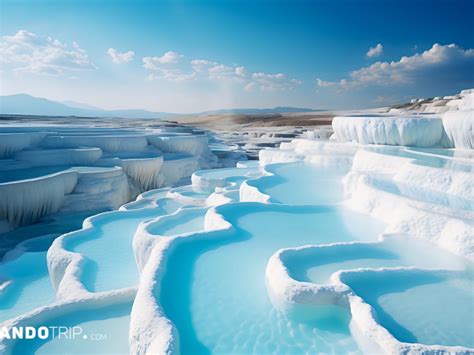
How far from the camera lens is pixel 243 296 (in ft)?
7.68

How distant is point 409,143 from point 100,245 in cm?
638

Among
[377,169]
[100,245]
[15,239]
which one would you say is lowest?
[15,239]

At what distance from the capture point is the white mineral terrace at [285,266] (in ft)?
6.51

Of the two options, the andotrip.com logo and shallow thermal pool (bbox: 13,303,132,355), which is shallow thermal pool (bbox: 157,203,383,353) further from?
the andotrip.com logo

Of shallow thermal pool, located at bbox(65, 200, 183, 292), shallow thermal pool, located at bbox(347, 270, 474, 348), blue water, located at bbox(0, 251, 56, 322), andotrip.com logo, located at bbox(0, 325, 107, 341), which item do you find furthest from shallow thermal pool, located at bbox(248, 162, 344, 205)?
blue water, located at bbox(0, 251, 56, 322)

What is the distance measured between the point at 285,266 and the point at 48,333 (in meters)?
1.94

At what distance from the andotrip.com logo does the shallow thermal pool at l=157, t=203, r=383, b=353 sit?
0.84 metres

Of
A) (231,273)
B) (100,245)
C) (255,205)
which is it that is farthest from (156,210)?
(231,273)

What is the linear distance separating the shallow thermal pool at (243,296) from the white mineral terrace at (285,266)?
10 millimetres

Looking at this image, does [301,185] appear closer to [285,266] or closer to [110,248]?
[110,248]

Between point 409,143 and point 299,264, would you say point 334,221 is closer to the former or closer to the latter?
point 299,264

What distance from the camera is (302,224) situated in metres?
3.72

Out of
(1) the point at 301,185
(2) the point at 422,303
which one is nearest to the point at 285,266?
(2) the point at 422,303

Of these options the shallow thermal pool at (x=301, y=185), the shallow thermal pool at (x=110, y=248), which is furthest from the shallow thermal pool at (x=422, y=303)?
the shallow thermal pool at (x=110, y=248)
